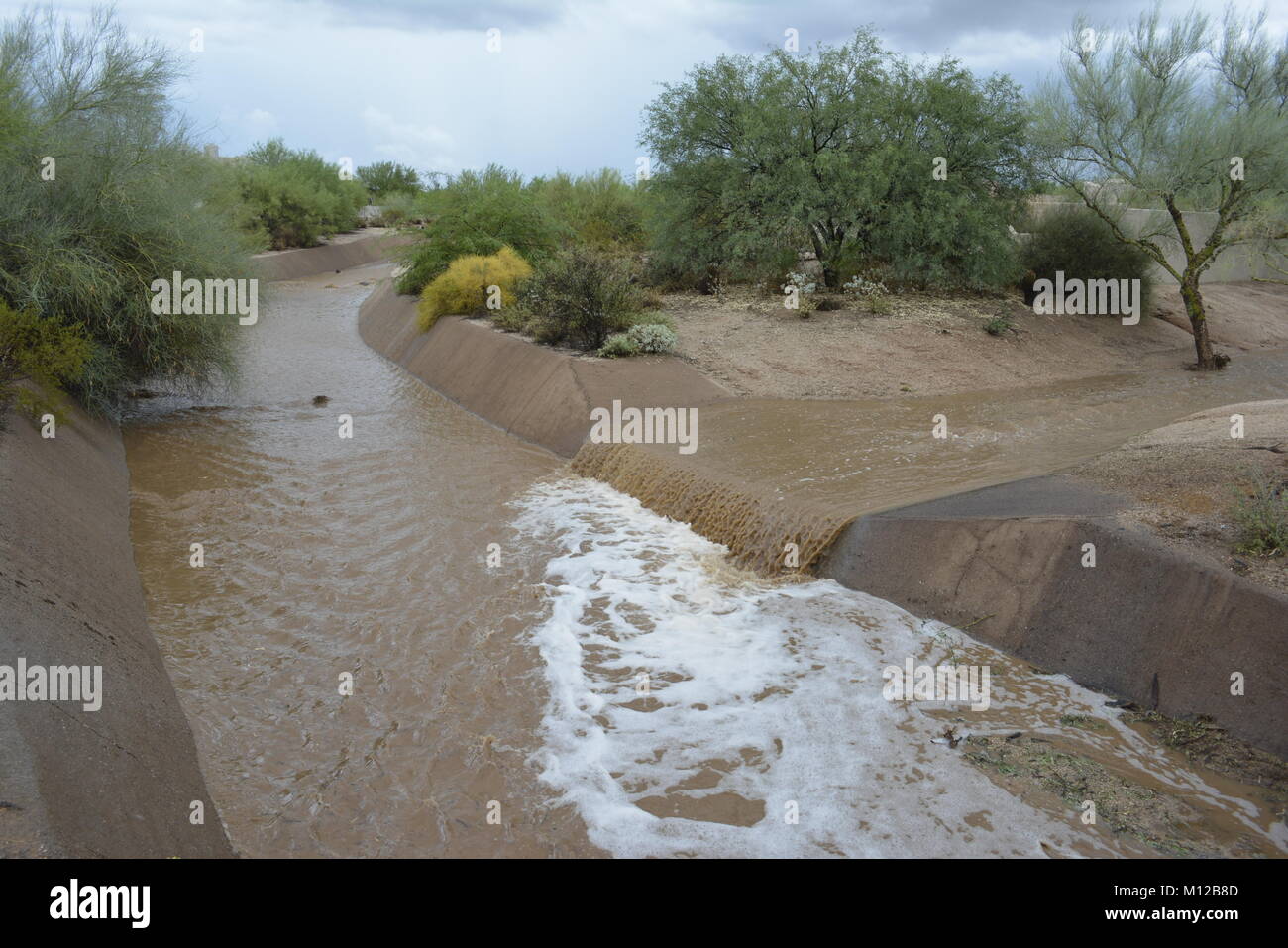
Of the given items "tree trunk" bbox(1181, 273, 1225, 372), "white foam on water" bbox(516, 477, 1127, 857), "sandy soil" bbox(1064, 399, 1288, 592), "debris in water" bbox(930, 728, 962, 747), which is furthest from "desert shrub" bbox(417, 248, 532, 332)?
"debris in water" bbox(930, 728, 962, 747)

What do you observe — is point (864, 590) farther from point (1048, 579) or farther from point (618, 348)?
point (618, 348)

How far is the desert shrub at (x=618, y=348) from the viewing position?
14414 millimetres

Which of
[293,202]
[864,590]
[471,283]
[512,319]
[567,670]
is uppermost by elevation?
[293,202]

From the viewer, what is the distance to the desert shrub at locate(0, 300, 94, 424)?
9680 millimetres

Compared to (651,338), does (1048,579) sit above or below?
below

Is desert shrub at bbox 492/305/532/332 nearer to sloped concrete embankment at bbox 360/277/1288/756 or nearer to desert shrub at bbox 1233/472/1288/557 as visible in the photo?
sloped concrete embankment at bbox 360/277/1288/756

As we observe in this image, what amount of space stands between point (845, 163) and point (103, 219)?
40.4 ft

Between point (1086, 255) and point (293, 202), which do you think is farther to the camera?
point (293, 202)

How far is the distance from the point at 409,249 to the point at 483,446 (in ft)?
32.3

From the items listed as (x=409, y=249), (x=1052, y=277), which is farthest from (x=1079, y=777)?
(x=409, y=249)

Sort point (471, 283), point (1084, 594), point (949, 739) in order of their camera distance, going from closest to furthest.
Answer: point (949, 739) < point (1084, 594) < point (471, 283)

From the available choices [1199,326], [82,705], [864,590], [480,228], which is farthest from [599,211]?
[82,705]

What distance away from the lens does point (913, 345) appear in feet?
52.5

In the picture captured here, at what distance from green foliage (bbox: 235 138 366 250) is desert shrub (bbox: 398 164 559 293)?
12396 millimetres
